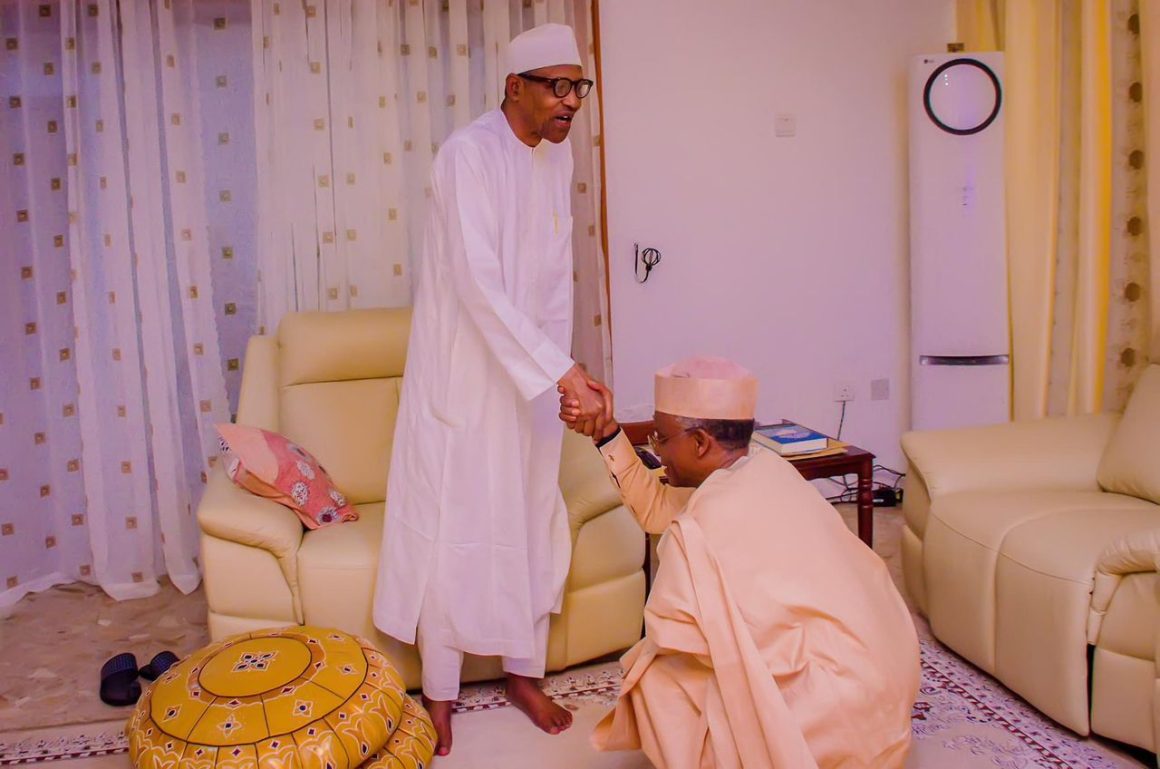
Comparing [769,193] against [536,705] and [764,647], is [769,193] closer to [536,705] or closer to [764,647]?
[536,705]

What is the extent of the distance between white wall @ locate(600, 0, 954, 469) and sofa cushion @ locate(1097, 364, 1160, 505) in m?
1.51

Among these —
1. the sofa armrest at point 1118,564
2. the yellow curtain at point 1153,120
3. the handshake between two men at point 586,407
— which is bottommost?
the sofa armrest at point 1118,564

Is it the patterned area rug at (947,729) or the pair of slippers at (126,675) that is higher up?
the pair of slippers at (126,675)

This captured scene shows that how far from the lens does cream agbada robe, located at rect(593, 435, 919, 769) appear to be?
160 cm

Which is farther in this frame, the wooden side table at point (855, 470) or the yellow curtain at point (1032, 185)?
the yellow curtain at point (1032, 185)

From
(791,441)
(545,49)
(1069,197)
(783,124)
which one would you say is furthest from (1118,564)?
(783,124)

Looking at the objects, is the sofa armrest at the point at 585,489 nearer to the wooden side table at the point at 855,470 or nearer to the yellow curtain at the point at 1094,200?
the wooden side table at the point at 855,470

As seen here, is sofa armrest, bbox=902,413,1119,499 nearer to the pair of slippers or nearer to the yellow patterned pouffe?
the yellow patterned pouffe

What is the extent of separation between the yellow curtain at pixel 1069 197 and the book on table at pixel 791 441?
1014mm

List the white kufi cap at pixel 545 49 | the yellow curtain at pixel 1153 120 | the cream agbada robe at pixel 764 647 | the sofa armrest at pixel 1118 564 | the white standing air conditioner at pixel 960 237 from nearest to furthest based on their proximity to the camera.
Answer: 1. the cream agbada robe at pixel 764 647
2. the sofa armrest at pixel 1118 564
3. the white kufi cap at pixel 545 49
4. the yellow curtain at pixel 1153 120
5. the white standing air conditioner at pixel 960 237

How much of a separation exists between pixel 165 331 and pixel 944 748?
2759mm

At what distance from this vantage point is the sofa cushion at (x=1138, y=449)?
102 inches

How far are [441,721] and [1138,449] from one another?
6.36 ft

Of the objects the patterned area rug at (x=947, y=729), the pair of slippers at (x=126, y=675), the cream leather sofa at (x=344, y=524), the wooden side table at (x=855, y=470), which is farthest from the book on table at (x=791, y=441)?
the pair of slippers at (x=126, y=675)
